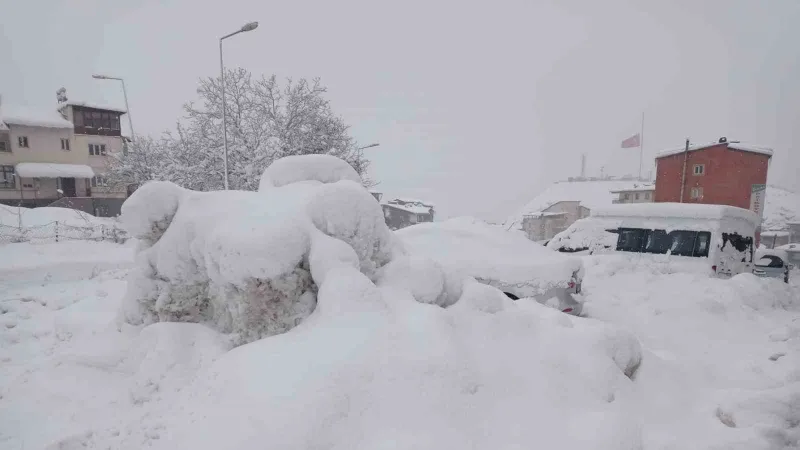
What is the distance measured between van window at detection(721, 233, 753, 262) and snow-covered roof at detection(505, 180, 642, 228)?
27701 mm

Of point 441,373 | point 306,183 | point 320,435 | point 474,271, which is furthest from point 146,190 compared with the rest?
point 474,271

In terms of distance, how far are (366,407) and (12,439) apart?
117 inches

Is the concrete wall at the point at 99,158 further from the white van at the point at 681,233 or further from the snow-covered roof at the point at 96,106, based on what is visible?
the white van at the point at 681,233

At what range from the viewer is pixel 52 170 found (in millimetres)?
27969

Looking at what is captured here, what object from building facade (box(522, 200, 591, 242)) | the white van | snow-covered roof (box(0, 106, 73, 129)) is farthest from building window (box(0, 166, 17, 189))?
building facade (box(522, 200, 591, 242))

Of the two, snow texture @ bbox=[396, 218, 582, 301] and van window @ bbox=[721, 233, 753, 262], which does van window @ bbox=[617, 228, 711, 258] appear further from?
snow texture @ bbox=[396, 218, 582, 301]

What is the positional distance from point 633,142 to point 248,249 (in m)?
39.2

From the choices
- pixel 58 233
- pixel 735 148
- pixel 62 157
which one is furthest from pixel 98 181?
pixel 735 148

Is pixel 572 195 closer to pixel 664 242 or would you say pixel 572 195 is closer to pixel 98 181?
pixel 664 242

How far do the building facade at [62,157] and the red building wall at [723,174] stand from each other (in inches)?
1610

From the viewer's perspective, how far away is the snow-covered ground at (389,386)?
246 centimetres

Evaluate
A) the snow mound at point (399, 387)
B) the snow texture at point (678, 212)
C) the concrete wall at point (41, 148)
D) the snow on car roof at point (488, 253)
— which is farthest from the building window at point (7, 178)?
the snow texture at point (678, 212)

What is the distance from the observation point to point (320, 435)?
2279 millimetres

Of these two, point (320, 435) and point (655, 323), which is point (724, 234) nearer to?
point (655, 323)
